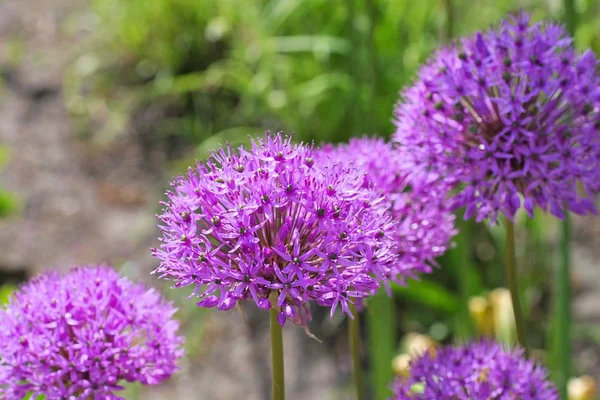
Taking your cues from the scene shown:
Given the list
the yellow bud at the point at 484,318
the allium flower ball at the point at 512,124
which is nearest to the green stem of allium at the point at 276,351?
the allium flower ball at the point at 512,124

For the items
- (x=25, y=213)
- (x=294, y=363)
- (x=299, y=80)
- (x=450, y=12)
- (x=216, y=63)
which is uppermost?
(x=216, y=63)

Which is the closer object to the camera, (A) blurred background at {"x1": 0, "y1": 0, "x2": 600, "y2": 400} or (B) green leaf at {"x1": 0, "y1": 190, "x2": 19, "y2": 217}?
(B) green leaf at {"x1": 0, "y1": 190, "x2": 19, "y2": 217}

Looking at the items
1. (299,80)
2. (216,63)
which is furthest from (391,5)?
(216,63)

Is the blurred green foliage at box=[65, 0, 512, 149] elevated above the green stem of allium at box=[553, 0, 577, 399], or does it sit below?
above

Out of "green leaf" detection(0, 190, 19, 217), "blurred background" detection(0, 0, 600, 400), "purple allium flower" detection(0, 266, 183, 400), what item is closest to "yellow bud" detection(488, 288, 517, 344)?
"blurred background" detection(0, 0, 600, 400)

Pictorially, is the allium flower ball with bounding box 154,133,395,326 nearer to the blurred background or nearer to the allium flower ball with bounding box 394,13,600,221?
the allium flower ball with bounding box 394,13,600,221

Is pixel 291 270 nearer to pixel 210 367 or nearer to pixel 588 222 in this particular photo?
pixel 210 367
